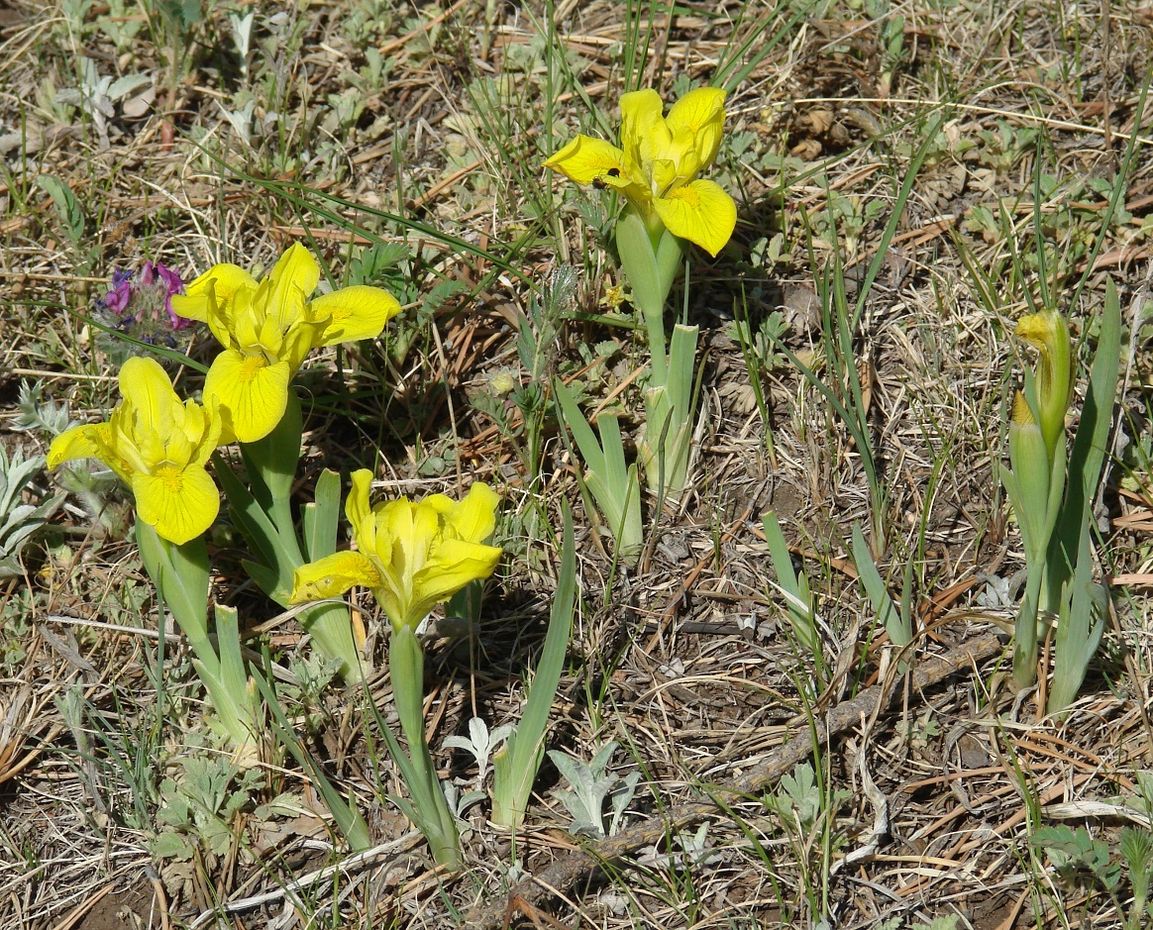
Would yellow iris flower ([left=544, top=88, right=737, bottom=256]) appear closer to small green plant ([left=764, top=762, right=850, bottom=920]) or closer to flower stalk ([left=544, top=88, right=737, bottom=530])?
flower stalk ([left=544, top=88, right=737, bottom=530])

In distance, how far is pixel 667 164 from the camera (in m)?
2.35

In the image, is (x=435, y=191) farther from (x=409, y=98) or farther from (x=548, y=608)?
(x=548, y=608)

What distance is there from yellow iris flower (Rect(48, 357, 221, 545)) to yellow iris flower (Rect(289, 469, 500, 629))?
0.28 metres

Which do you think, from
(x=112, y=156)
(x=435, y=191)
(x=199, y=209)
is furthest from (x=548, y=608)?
(x=112, y=156)

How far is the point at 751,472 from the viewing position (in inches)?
108

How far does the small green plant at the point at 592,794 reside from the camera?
2123mm

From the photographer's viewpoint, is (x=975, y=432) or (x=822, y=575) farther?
(x=975, y=432)

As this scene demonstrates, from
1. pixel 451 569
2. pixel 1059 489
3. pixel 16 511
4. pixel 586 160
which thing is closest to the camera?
pixel 451 569

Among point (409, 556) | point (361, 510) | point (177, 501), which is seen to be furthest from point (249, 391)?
point (409, 556)

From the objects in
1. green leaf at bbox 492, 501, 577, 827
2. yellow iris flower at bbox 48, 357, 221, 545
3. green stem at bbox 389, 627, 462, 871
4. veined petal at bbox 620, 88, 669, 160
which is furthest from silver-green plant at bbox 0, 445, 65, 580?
veined petal at bbox 620, 88, 669, 160

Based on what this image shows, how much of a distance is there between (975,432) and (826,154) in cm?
102

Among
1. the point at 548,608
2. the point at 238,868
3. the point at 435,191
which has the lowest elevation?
the point at 238,868

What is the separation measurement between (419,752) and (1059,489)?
1161mm

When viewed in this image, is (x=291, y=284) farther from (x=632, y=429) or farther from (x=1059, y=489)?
(x=1059, y=489)
